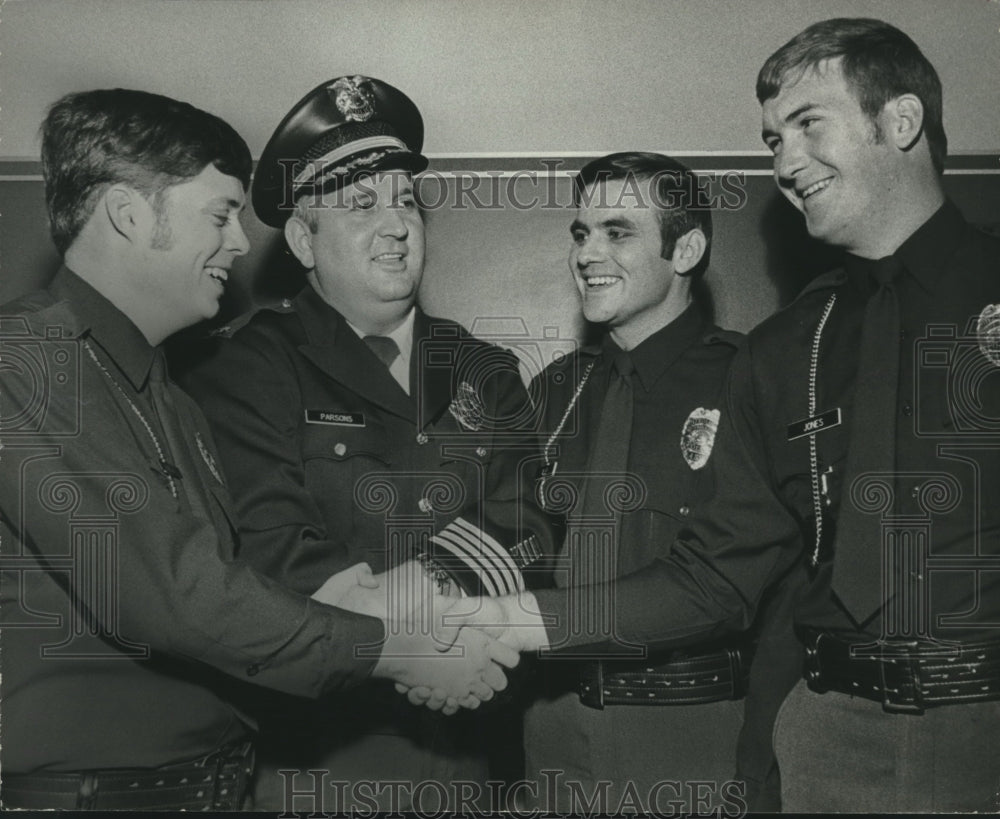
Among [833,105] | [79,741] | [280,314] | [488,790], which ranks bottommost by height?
[488,790]

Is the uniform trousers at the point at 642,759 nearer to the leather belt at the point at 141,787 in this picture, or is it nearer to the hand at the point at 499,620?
the hand at the point at 499,620

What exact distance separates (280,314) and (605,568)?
32.8 inches

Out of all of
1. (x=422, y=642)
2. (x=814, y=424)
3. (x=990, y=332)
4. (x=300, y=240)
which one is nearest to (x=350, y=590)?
(x=422, y=642)

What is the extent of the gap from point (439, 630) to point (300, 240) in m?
0.84

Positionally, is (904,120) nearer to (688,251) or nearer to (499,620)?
(688,251)

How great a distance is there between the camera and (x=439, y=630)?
2045 millimetres

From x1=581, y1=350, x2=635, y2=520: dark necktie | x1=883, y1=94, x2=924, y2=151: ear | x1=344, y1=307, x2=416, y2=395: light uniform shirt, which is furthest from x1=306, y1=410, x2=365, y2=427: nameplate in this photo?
x1=883, y1=94, x2=924, y2=151: ear

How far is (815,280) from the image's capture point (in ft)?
6.86

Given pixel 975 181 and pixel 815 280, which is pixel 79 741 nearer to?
pixel 815 280

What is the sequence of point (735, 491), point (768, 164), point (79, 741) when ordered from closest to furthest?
point (79, 741) < point (735, 491) < point (768, 164)

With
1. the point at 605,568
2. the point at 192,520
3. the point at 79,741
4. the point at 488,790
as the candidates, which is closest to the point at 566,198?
the point at 605,568

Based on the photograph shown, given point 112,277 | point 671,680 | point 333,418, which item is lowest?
point 671,680

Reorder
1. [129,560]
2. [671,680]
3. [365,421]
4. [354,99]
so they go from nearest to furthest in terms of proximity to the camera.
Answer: [129,560], [671,680], [365,421], [354,99]

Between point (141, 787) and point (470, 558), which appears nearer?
point (141, 787)
